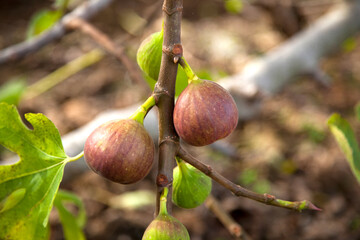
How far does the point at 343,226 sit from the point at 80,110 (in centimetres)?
227

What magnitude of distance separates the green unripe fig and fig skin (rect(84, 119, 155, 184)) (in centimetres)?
20

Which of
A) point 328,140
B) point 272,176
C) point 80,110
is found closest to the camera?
point 272,176

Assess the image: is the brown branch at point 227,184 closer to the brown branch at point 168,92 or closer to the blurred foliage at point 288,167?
the brown branch at point 168,92

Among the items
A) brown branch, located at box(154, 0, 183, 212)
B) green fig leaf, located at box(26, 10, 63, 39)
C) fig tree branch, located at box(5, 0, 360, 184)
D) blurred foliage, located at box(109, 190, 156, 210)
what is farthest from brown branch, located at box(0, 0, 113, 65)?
brown branch, located at box(154, 0, 183, 212)

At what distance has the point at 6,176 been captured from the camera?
0.95 m

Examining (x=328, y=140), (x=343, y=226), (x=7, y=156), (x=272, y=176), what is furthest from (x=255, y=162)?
(x=7, y=156)

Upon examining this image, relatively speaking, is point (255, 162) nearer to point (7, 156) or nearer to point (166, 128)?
point (7, 156)

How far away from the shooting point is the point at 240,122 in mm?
3240

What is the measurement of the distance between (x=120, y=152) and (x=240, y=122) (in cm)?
248

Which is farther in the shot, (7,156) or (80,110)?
(80,110)

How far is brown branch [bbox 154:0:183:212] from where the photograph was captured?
91cm

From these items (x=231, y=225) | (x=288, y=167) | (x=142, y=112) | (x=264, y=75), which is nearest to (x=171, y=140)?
(x=142, y=112)

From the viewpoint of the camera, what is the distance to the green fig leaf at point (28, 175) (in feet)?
3.13

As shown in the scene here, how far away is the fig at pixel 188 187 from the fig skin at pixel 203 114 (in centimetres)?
19
